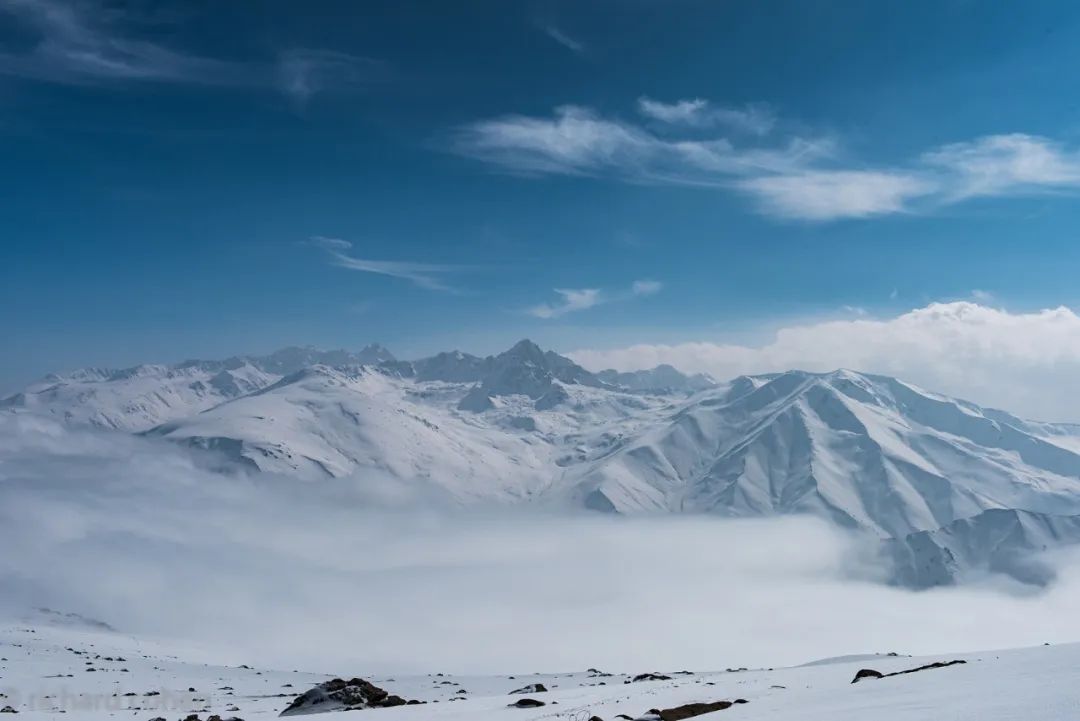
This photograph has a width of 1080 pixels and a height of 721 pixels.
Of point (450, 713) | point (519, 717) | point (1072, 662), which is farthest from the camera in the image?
point (450, 713)

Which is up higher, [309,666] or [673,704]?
[673,704]

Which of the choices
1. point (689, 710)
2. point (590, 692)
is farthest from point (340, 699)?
point (689, 710)

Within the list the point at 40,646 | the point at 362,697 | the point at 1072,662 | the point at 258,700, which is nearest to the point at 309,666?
the point at 40,646

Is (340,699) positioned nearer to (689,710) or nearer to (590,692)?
(590,692)

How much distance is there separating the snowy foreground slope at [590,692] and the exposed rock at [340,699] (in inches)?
77.4

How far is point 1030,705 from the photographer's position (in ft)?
47.4

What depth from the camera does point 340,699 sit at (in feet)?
120

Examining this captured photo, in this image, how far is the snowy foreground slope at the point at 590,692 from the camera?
16203 millimetres

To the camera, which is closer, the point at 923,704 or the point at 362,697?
the point at 923,704

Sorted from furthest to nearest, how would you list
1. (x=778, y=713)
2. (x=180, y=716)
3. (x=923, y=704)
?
(x=180, y=716) → (x=778, y=713) → (x=923, y=704)

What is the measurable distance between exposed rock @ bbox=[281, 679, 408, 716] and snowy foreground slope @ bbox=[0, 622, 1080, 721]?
1.97 m

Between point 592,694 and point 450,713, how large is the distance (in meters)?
10.2

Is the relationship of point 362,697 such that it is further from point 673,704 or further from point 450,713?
point 673,704

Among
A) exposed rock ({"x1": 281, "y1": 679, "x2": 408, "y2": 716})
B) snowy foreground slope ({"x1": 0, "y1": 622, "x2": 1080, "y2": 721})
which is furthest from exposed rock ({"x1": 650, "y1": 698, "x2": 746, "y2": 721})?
exposed rock ({"x1": 281, "y1": 679, "x2": 408, "y2": 716})
